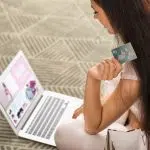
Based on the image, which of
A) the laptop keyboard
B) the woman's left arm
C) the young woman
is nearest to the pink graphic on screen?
the laptop keyboard

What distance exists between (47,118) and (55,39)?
2.15 ft

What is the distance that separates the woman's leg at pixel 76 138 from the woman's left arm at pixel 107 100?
3 centimetres

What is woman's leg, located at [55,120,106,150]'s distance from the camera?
1.25 m

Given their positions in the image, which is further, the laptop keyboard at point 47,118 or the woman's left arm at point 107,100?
the laptop keyboard at point 47,118

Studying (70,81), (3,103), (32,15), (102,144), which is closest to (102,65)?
(102,144)

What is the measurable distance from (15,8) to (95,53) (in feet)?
1.96

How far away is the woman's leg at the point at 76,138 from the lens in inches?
49.2

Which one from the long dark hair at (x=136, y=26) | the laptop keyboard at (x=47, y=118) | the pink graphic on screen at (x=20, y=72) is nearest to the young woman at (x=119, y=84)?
the long dark hair at (x=136, y=26)

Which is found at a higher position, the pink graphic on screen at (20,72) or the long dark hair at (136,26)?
the long dark hair at (136,26)

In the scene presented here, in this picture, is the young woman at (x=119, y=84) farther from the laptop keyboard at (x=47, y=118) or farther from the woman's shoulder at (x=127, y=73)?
the laptop keyboard at (x=47, y=118)

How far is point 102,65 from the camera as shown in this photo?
3.41 ft

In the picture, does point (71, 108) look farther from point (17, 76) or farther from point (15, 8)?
point (15, 8)

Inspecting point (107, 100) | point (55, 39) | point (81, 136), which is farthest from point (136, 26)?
point (55, 39)

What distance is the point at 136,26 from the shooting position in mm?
817
